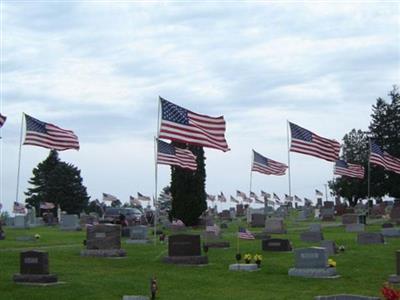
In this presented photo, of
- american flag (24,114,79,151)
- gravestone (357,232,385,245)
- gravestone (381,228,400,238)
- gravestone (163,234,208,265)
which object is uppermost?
american flag (24,114,79,151)

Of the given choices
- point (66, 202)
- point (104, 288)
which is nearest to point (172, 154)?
point (104, 288)

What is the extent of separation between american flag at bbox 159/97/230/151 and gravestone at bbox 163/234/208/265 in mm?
3203

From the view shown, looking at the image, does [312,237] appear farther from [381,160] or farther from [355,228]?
[381,160]

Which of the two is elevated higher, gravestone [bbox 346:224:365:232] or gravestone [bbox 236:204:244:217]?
gravestone [bbox 236:204:244:217]

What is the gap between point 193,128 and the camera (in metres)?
25.9

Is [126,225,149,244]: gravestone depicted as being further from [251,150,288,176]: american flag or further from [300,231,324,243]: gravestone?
[251,150,288,176]: american flag

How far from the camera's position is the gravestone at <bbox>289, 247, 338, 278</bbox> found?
21906mm

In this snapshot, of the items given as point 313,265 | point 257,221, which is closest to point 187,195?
point 257,221


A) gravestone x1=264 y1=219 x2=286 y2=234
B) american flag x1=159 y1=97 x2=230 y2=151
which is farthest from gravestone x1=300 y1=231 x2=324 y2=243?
american flag x1=159 y1=97 x2=230 y2=151

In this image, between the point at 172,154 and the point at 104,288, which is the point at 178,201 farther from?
the point at 104,288

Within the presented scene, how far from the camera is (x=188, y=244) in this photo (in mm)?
25703

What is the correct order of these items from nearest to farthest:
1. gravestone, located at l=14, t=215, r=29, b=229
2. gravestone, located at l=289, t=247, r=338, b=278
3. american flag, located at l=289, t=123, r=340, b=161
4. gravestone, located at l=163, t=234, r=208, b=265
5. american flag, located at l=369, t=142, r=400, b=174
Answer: gravestone, located at l=289, t=247, r=338, b=278 < gravestone, located at l=163, t=234, r=208, b=265 < american flag, located at l=289, t=123, r=340, b=161 < american flag, located at l=369, t=142, r=400, b=174 < gravestone, located at l=14, t=215, r=29, b=229

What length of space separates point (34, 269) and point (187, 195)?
3166 centimetres

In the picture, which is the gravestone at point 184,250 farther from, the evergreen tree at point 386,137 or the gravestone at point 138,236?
the evergreen tree at point 386,137
